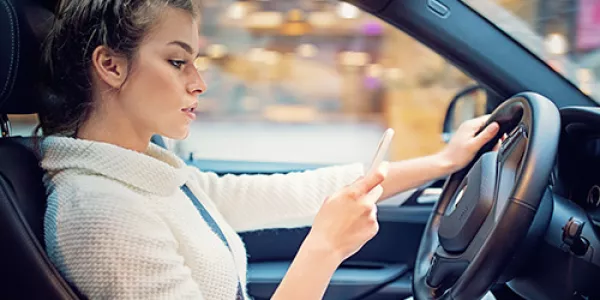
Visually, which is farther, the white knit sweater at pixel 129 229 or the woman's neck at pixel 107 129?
the woman's neck at pixel 107 129

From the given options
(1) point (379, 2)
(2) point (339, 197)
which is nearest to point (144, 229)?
(2) point (339, 197)

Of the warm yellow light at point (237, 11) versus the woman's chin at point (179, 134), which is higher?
the woman's chin at point (179, 134)

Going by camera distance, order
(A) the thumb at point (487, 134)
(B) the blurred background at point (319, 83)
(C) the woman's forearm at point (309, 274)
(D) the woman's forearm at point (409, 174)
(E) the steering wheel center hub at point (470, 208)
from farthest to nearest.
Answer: (B) the blurred background at point (319, 83), (D) the woman's forearm at point (409, 174), (A) the thumb at point (487, 134), (E) the steering wheel center hub at point (470, 208), (C) the woman's forearm at point (309, 274)

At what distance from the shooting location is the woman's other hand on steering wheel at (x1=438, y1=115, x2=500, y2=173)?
54.4 inches

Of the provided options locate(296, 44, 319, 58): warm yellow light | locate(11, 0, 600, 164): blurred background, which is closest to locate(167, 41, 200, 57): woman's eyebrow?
locate(11, 0, 600, 164): blurred background

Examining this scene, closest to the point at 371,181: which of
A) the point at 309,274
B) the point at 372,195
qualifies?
the point at 372,195

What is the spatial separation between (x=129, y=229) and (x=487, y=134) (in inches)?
29.3

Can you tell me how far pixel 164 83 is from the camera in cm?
111

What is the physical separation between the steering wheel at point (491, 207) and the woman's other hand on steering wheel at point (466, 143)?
1 centimetres

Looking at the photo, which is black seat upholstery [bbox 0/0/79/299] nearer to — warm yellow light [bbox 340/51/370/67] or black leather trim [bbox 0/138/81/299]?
black leather trim [bbox 0/138/81/299]

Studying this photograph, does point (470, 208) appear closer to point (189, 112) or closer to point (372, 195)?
point (372, 195)

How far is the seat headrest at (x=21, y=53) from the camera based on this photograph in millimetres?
1065

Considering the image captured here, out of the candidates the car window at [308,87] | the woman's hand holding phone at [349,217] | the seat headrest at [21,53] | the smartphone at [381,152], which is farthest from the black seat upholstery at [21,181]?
the car window at [308,87]

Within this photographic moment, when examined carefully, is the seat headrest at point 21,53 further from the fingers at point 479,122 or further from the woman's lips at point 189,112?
the fingers at point 479,122
